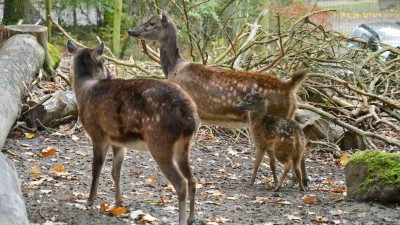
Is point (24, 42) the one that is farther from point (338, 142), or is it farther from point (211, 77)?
point (338, 142)

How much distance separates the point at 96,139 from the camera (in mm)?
6355

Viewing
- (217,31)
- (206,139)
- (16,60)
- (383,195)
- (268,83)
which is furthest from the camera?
(217,31)

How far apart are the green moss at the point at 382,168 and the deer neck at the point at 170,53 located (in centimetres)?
282

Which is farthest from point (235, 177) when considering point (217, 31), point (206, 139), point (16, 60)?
point (217, 31)

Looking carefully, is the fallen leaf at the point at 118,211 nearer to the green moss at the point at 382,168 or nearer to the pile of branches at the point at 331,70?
the green moss at the point at 382,168

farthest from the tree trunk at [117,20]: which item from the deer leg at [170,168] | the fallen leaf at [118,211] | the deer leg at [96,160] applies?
the deer leg at [170,168]

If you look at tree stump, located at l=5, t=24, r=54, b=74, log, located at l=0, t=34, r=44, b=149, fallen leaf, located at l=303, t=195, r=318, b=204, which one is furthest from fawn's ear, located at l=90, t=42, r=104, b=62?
tree stump, located at l=5, t=24, r=54, b=74

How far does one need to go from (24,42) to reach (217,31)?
10.6 meters

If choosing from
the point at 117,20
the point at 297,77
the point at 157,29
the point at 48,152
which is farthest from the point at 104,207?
the point at 117,20

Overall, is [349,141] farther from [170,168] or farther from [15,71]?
[170,168]

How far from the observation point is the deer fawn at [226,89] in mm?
7957

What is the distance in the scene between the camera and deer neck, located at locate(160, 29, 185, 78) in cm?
907

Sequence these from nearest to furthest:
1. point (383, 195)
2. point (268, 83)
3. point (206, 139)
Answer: point (383, 195)
point (268, 83)
point (206, 139)

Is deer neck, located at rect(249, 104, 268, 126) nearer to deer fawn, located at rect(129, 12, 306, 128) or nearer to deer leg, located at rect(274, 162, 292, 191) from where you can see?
deer fawn, located at rect(129, 12, 306, 128)
